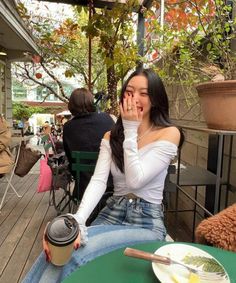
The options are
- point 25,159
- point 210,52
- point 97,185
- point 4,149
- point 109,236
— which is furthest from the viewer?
point 25,159

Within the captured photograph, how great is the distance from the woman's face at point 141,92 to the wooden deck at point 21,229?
1458 millimetres

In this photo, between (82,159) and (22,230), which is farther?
(22,230)

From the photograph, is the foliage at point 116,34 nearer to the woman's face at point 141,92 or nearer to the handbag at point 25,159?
the handbag at point 25,159

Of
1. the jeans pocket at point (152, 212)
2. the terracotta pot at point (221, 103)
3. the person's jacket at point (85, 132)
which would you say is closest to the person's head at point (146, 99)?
the jeans pocket at point (152, 212)

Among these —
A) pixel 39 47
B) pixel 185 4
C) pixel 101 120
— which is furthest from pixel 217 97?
pixel 39 47

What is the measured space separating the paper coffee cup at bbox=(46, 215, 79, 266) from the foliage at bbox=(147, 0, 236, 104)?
1.35 m

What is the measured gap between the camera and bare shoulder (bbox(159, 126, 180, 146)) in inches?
52.6

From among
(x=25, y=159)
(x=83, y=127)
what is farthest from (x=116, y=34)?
(x=25, y=159)

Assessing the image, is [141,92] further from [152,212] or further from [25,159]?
[25,159]

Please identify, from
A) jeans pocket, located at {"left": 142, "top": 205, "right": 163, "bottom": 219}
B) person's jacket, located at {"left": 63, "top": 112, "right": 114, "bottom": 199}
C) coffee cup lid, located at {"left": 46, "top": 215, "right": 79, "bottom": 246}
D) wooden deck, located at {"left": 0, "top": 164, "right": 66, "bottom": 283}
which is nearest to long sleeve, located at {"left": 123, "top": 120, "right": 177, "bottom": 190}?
jeans pocket, located at {"left": 142, "top": 205, "right": 163, "bottom": 219}

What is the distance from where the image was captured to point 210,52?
2.21 metres

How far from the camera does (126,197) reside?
1.32 meters

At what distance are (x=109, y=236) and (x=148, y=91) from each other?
718mm

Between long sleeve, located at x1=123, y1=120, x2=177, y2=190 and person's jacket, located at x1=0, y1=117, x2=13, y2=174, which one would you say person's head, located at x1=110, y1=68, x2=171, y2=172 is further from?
person's jacket, located at x1=0, y1=117, x2=13, y2=174
